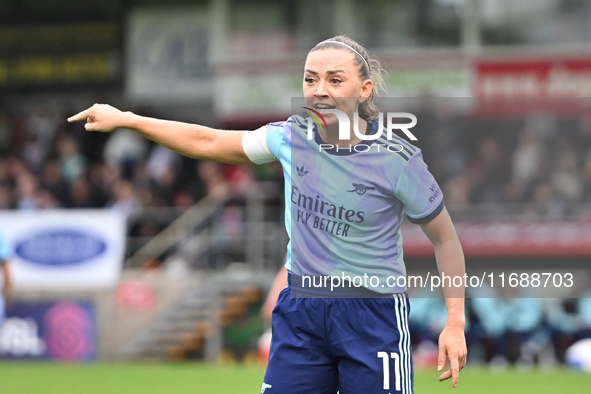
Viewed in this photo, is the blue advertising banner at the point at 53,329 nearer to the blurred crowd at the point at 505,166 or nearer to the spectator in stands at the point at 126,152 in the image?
the spectator in stands at the point at 126,152

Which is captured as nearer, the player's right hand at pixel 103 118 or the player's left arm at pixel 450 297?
the player's left arm at pixel 450 297

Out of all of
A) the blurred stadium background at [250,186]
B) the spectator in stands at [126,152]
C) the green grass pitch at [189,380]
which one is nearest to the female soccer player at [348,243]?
the green grass pitch at [189,380]

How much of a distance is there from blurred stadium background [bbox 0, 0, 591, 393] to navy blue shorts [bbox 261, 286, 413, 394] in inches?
308

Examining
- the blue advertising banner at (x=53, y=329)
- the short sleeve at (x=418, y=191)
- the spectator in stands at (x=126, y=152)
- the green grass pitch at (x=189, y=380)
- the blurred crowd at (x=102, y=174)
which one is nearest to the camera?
the short sleeve at (x=418, y=191)

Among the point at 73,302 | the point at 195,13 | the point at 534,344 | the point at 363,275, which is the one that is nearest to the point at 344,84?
the point at 363,275

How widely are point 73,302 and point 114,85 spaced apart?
702cm

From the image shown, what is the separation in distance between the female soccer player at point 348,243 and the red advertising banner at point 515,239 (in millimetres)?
10600

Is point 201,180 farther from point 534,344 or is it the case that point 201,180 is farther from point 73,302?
point 534,344

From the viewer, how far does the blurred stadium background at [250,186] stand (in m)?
14.1

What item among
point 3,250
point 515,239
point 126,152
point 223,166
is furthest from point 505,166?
point 3,250

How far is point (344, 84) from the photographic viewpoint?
3.57 metres

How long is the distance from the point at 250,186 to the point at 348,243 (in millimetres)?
11963

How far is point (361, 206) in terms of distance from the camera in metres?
3.57

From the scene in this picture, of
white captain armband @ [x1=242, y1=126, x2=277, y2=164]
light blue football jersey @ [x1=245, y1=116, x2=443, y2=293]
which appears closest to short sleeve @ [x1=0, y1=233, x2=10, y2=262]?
white captain armband @ [x1=242, y1=126, x2=277, y2=164]
